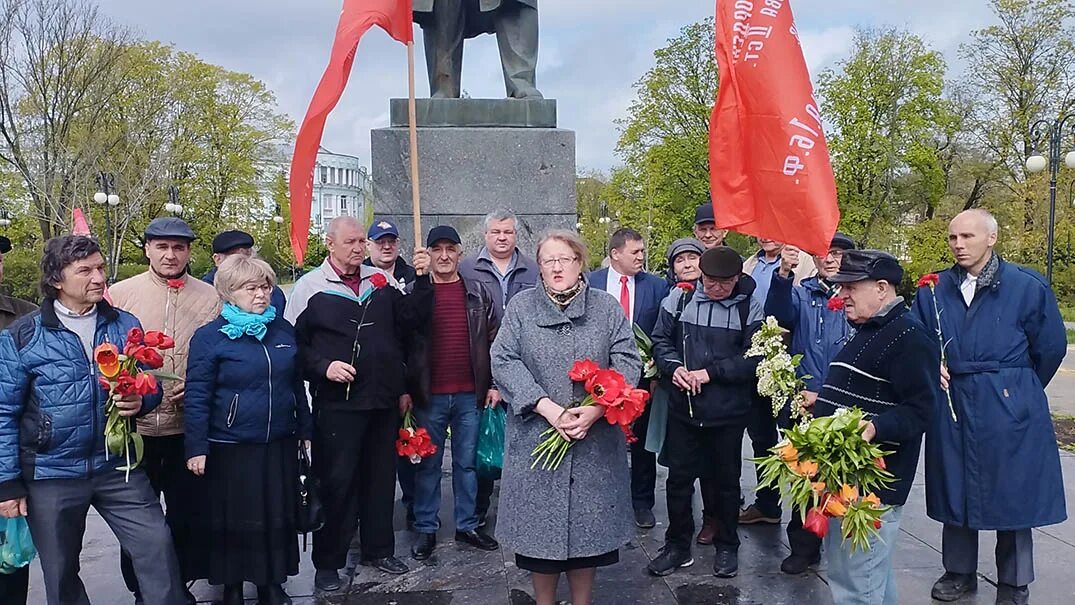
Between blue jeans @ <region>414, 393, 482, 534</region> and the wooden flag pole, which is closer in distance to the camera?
the wooden flag pole

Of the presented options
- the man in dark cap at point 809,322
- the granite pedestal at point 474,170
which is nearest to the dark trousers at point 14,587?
the granite pedestal at point 474,170

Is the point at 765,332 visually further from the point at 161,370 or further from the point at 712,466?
the point at 161,370

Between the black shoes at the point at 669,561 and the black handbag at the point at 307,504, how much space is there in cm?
178

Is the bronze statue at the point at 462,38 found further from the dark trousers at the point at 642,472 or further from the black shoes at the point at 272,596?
the black shoes at the point at 272,596

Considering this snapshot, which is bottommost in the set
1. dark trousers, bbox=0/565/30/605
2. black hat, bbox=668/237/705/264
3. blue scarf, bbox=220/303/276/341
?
dark trousers, bbox=0/565/30/605

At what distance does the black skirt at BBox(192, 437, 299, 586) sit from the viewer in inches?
148

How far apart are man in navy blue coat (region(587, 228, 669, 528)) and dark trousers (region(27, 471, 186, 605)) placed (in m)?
2.68

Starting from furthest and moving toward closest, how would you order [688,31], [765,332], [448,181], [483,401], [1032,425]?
[688,31], [448,181], [483,401], [765,332], [1032,425]

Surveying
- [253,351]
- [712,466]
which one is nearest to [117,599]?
[253,351]

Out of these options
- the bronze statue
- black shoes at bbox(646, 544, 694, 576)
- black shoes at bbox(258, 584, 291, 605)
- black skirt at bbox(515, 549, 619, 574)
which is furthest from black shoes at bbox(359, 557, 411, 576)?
the bronze statue

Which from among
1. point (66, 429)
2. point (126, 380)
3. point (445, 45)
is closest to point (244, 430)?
point (126, 380)

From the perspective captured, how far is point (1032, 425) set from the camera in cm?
382

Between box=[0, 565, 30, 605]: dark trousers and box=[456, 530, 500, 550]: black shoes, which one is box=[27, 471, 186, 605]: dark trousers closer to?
box=[0, 565, 30, 605]: dark trousers

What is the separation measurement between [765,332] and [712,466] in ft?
2.74
